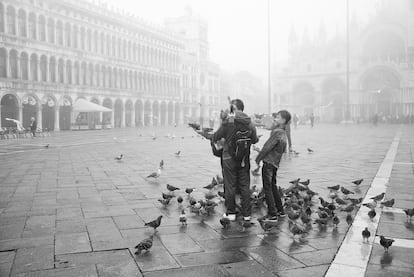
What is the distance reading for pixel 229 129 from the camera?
5.12 metres

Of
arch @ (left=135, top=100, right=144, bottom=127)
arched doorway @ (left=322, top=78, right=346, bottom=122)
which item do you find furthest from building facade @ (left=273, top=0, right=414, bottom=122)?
arch @ (left=135, top=100, right=144, bottom=127)

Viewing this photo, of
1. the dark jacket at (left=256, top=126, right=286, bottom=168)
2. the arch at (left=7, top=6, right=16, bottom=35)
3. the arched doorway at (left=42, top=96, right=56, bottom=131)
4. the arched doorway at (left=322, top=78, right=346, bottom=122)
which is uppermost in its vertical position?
the arch at (left=7, top=6, right=16, bottom=35)

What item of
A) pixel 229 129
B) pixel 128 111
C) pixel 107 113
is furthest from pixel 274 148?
pixel 128 111

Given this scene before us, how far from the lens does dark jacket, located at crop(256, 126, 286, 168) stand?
17.1 feet

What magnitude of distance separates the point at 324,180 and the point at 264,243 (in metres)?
4.39

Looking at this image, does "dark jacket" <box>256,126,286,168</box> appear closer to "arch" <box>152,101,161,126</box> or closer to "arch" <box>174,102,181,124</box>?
"arch" <box>152,101,161,126</box>

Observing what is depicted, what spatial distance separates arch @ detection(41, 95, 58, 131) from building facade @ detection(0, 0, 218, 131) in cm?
9

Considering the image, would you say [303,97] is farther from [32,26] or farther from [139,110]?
[32,26]

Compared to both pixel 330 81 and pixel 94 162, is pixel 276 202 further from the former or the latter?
pixel 330 81

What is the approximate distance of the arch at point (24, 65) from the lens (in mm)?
35562

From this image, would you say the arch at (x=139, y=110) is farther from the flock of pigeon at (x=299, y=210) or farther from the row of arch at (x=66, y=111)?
the flock of pigeon at (x=299, y=210)

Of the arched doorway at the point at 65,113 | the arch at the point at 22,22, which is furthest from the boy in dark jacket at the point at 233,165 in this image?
the arched doorway at the point at 65,113

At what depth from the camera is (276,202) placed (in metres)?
5.47

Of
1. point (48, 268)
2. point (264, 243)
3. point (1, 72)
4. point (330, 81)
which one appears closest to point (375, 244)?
point (264, 243)
